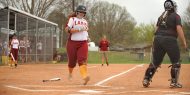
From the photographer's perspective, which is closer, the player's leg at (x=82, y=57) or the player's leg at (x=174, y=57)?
the player's leg at (x=174, y=57)

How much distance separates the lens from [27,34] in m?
35.0

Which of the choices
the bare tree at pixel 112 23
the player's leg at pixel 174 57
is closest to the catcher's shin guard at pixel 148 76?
the player's leg at pixel 174 57

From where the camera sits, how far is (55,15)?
6381 cm

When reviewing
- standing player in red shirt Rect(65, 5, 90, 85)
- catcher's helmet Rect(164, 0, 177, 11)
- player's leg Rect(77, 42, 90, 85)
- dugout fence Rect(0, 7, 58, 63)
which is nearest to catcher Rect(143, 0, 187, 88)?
catcher's helmet Rect(164, 0, 177, 11)

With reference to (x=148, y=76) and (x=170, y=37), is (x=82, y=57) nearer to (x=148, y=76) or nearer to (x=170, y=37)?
(x=148, y=76)

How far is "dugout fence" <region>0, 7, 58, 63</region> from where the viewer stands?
1201 inches

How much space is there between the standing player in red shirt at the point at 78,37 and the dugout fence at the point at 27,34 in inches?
742

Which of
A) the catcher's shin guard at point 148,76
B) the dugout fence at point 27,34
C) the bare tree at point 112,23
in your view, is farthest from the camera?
the bare tree at point 112,23

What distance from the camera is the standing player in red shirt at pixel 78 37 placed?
37.8 feet

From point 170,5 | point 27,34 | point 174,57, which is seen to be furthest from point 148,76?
point 27,34

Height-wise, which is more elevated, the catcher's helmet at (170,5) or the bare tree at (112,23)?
the bare tree at (112,23)

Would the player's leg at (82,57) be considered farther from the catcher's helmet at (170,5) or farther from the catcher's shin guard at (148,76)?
the catcher's helmet at (170,5)

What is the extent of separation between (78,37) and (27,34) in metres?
23.7

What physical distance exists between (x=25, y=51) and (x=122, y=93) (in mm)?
26306
